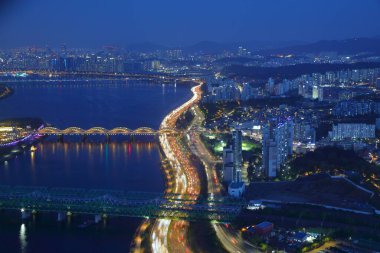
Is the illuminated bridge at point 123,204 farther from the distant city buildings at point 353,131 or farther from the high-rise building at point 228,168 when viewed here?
the distant city buildings at point 353,131

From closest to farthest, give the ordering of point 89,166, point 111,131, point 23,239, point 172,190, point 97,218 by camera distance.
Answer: point 23,239 → point 97,218 → point 172,190 → point 89,166 → point 111,131

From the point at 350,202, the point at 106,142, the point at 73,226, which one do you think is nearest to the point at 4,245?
the point at 73,226

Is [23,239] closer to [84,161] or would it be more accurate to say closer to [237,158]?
[237,158]

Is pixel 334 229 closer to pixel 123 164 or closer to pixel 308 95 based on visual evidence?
pixel 123 164

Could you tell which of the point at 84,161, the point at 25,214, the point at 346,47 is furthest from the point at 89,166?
the point at 346,47

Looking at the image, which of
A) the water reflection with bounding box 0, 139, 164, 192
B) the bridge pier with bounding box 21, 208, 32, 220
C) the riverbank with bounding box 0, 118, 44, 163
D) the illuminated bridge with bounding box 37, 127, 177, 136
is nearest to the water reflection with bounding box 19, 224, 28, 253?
the bridge pier with bounding box 21, 208, 32, 220
